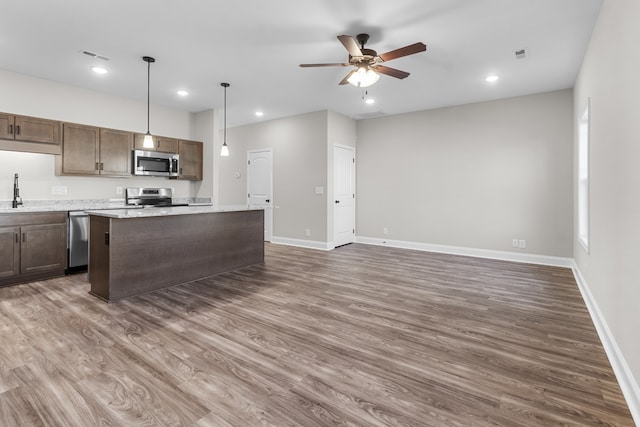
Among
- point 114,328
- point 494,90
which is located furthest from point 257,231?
point 494,90

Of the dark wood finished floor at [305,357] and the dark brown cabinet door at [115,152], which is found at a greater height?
the dark brown cabinet door at [115,152]

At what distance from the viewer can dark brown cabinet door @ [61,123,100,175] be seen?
461 centimetres

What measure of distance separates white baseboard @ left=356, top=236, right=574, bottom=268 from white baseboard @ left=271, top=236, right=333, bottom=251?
3.68 feet

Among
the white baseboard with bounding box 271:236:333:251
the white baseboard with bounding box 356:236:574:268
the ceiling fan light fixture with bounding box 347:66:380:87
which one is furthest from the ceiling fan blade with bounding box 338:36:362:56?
the white baseboard with bounding box 356:236:574:268

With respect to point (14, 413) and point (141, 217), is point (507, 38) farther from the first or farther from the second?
point (14, 413)

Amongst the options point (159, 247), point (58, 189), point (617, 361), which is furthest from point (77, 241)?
point (617, 361)

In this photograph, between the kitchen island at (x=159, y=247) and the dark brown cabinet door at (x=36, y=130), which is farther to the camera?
the dark brown cabinet door at (x=36, y=130)

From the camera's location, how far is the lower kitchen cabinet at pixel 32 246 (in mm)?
3816

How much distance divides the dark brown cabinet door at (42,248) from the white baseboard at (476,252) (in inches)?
204

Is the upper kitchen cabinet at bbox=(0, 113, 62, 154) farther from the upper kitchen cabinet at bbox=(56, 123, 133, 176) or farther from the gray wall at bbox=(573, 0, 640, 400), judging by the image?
the gray wall at bbox=(573, 0, 640, 400)

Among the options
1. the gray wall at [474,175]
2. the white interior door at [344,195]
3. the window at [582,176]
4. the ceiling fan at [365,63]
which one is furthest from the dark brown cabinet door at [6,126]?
the window at [582,176]

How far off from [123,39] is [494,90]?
508 cm

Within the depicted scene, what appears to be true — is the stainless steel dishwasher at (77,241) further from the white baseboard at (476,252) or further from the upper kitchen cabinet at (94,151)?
the white baseboard at (476,252)

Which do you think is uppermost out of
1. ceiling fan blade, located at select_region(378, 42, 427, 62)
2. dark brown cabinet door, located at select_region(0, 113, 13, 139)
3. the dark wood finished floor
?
ceiling fan blade, located at select_region(378, 42, 427, 62)
